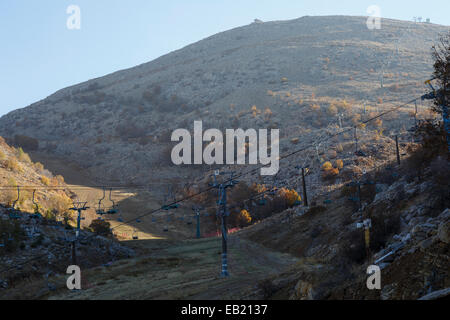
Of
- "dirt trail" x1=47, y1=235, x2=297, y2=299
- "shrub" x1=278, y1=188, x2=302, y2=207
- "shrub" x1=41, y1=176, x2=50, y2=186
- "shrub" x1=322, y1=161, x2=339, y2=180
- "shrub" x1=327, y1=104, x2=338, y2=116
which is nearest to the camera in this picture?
"dirt trail" x1=47, y1=235, x2=297, y2=299

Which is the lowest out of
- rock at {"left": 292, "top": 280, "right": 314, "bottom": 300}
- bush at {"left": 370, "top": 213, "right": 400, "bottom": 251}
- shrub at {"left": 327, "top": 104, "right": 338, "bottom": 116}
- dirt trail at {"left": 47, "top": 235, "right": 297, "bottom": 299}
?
dirt trail at {"left": 47, "top": 235, "right": 297, "bottom": 299}

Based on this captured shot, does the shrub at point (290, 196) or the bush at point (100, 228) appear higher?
the shrub at point (290, 196)

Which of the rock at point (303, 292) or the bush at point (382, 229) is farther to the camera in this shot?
the bush at point (382, 229)

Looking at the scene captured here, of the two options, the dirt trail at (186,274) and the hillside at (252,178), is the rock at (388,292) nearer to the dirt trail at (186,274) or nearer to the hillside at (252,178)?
the hillside at (252,178)

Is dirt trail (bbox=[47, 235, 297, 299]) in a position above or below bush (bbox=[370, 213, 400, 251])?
below

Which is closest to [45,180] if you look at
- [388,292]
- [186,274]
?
[186,274]

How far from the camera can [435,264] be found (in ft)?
44.9

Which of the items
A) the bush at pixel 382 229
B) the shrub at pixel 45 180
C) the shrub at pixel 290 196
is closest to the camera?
the bush at pixel 382 229

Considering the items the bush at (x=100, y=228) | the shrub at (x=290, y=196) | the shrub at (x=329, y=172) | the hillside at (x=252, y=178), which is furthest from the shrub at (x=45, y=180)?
the shrub at (x=329, y=172)

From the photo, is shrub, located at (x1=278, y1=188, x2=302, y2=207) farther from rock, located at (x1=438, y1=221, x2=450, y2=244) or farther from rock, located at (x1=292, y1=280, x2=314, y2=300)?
rock, located at (x1=438, y1=221, x2=450, y2=244)

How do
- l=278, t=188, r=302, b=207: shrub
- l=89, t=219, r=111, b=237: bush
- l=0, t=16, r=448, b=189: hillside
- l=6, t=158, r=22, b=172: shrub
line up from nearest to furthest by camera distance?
l=89, t=219, r=111, b=237: bush < l=278, t=188, r=302, b=207: shrub < l=6, t=158, r=22, b=172: shrub < l=0, t=16, r=448, b=189: hillside

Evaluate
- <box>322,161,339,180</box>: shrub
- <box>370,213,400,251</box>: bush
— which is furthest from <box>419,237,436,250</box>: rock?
<box>322,161,339,180</box>: shrub

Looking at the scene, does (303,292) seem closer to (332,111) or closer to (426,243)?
(426,243)
